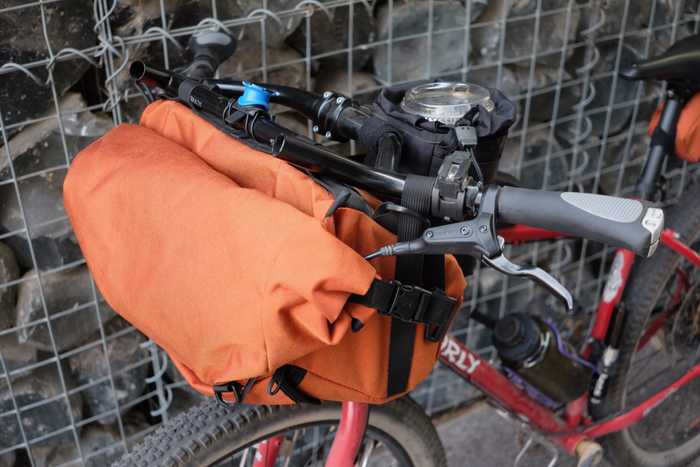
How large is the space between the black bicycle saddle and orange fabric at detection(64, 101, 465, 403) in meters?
0.61

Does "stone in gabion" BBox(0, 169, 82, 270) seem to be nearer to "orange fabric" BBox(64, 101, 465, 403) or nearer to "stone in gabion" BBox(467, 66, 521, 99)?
"orange fabric" BBox(64, 101, 465, 403)

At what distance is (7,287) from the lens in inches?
54.8

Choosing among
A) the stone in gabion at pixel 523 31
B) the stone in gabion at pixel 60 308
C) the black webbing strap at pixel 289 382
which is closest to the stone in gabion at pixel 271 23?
the stone in gabion at pixel 523 31

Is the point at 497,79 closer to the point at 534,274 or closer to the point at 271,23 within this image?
the point at 271,23

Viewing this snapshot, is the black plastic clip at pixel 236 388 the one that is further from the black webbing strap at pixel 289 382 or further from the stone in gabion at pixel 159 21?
the stone in gabion at pixel 159 21

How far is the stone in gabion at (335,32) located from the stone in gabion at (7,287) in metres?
0.61

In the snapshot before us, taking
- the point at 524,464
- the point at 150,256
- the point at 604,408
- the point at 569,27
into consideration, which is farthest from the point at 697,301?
the point at 150,256

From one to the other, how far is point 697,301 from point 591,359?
34 centimetres

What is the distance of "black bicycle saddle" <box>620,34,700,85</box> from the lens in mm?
1286

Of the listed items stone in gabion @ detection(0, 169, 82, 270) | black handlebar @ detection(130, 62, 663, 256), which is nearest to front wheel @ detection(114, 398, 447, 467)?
black handlebar @ detection(130, 62, 663, 256)

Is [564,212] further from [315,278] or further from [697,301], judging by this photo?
[697,301]

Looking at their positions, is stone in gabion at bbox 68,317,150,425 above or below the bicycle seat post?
below

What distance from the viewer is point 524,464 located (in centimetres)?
174

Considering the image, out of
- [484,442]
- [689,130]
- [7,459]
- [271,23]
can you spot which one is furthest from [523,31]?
[7,459]
